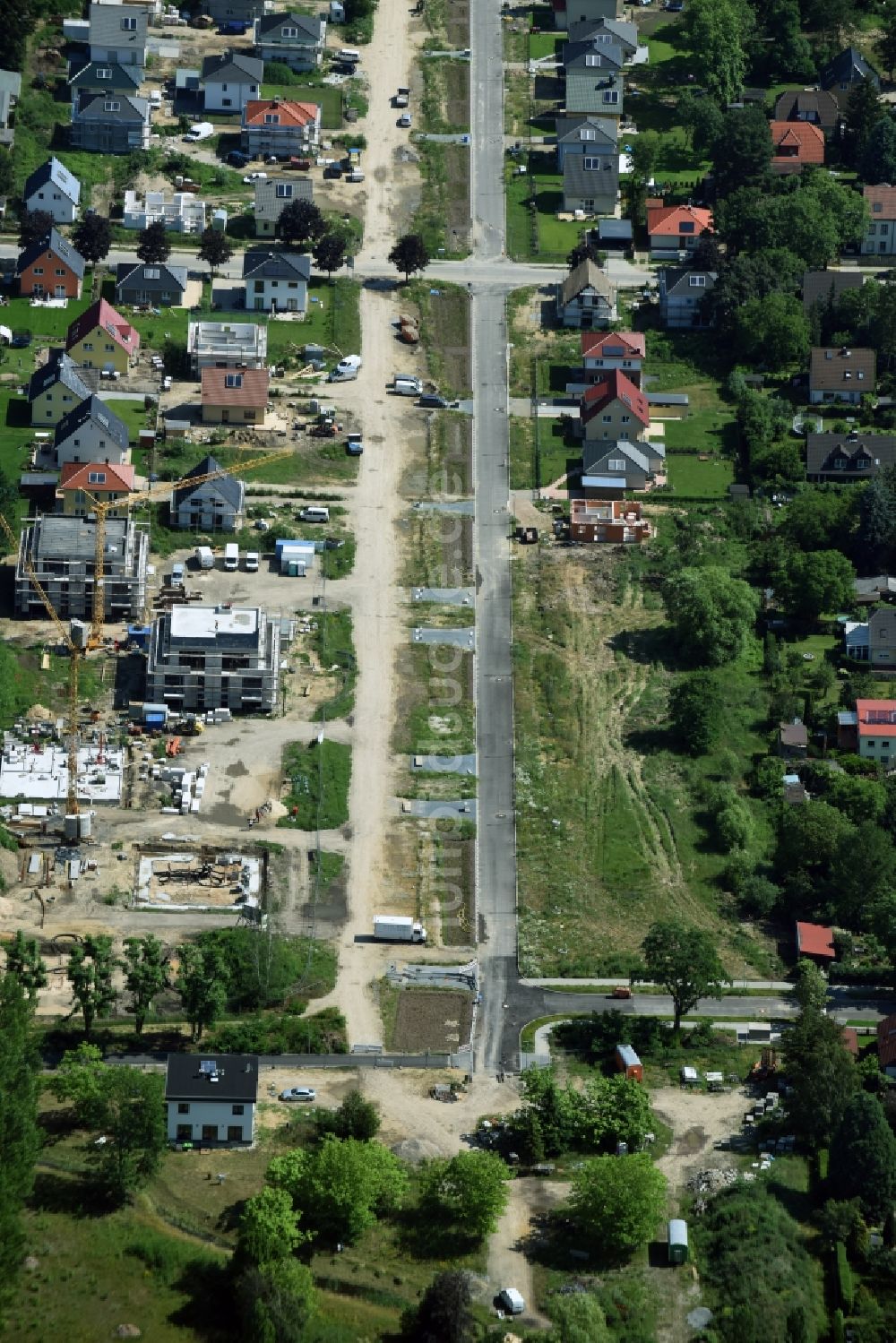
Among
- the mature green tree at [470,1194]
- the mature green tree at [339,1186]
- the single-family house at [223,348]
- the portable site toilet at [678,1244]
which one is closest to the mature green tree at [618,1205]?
the portable site toilet at [678,1244]

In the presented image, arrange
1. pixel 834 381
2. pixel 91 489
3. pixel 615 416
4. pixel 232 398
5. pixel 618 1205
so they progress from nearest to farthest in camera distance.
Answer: pixel 618 1205 → pixel 91 489 → pixel 232 398 → pixel 615 416 → pixel 834 381

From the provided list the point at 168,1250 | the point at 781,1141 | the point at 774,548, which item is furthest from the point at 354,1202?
the point at 774,548

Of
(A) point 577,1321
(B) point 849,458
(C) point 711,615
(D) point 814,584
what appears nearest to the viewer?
(A) point 577,1321

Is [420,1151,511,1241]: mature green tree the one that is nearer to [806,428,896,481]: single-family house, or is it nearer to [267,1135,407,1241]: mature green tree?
[267,1135,407,1241]: mature green tree

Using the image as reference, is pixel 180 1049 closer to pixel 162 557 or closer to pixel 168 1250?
pixel 168 1250

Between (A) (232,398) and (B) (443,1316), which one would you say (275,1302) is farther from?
(A) (232,398)

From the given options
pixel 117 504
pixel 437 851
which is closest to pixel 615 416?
pixel 117 504

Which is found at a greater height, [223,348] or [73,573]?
[223,348]

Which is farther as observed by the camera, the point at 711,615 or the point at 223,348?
the point at 223,348
